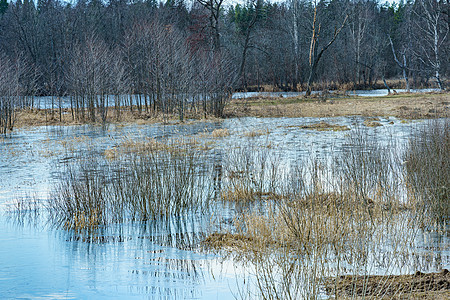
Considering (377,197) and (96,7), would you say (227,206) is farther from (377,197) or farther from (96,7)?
(96,7)

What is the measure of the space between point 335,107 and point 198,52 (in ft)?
35.1

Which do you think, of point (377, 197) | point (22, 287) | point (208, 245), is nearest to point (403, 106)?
point (377, 197)

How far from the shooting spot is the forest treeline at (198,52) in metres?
24.9

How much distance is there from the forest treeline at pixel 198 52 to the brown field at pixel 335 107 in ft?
6.08

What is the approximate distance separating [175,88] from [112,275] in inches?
738

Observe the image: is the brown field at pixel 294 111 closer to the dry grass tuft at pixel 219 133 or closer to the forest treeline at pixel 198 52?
the forest treeline at pixel 198 52

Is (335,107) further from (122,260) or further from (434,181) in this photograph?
(122,260)

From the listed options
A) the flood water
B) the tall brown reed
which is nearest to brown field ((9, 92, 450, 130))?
the tall brown reed

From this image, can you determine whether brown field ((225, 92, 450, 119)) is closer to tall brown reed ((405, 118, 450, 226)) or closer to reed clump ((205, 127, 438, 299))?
tall brown reed ((405, 118, 450, 226))

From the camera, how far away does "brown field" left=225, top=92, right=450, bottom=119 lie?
22.3m

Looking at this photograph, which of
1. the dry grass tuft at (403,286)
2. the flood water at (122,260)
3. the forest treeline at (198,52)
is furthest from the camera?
the forest treeline at (198,52)

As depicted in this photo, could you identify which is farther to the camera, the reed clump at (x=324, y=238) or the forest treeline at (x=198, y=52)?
the forest treeline at (x=198, y=52)

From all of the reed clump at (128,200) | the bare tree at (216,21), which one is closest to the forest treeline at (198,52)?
the bare tree at (216,21)

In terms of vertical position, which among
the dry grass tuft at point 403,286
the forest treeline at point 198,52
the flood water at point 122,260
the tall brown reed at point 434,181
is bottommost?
the flood water at point 122,260
